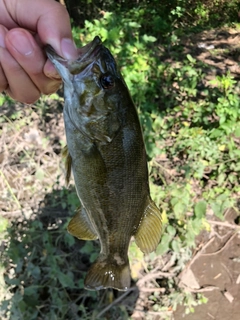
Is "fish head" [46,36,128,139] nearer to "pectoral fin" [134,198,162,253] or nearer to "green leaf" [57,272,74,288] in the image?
"pectoral fin" [134,198,162,253]

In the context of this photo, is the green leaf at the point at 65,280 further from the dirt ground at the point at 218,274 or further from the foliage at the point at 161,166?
the dirt ground at the point at 218,274

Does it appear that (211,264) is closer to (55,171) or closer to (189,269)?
(189,269)

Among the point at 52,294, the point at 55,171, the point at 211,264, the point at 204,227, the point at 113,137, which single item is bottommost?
the point at 211,264

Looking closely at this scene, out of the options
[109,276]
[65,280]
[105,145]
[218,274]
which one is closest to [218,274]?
[218,274]

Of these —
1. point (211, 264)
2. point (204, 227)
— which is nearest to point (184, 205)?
point (204, 227)

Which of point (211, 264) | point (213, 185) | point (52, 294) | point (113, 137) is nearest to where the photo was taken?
point (113, 137)

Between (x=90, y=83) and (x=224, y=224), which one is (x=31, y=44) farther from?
(x=224, y=224)

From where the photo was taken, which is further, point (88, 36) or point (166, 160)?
point (88, 36)
